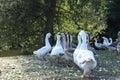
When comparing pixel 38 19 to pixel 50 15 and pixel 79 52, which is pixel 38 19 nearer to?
pixel 50 15

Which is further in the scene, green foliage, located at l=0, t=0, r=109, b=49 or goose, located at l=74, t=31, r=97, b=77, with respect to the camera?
green foliage, located at l=0, t=0, r=109, b=49

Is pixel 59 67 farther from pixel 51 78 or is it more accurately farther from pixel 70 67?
pixel 51 78

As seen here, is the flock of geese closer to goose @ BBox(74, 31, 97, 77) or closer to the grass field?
goose @ BBox(74, 31, 97, 77)

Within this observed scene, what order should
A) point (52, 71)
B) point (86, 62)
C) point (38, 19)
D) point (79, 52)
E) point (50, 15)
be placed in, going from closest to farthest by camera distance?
point (86, 62)
point (79, 52)
point (52, 71)
point (50, 15)
point (38, 19)

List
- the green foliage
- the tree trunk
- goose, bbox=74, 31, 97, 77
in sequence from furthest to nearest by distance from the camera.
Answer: the tree trunk, the green foliage, goose, bbox=74, 31, 97, 77

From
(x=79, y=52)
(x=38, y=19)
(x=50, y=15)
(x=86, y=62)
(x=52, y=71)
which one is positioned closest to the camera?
(x=86, y=62)

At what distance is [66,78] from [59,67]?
244cm

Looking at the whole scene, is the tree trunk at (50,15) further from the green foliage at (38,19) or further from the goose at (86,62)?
the goose at (86,62)

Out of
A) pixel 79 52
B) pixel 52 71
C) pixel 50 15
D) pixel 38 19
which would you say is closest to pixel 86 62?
pixel 79 52

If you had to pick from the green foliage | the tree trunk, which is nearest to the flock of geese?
the green foliage

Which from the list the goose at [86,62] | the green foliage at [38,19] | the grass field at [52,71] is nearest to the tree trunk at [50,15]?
the green foliage at [38,19]

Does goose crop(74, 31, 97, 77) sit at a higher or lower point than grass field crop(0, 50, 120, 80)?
higher

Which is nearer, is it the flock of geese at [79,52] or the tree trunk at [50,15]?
the flock of geese at [79,52]

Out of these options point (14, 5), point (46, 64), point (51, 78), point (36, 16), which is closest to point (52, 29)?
point (36, 16)
